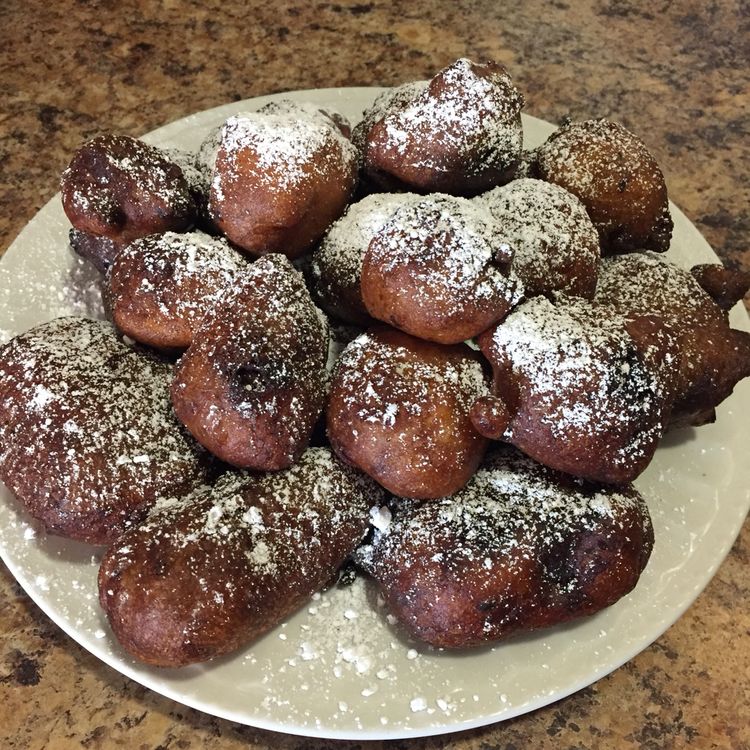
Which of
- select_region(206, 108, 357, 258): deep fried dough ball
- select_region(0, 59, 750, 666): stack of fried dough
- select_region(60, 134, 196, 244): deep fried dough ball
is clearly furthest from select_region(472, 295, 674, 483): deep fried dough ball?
select_region(60, 134, 196, 244): deep fried dough ball

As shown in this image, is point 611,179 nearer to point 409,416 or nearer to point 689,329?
point 689,329

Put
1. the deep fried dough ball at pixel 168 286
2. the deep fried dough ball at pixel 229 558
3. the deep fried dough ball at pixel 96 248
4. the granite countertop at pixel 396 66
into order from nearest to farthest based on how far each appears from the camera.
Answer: the deep fried dough ball at pixel 229 558 → the deep fried dough ball at pixel 168 286 → the deep fried dough ball at pixel 96 248 → the granite countertop at pixel 396 66

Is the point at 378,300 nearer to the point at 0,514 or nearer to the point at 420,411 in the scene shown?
the point at 420,411

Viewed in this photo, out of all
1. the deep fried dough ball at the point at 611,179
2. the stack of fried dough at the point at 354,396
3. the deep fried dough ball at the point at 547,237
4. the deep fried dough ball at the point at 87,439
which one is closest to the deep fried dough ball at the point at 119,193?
the stack of fried dough at the point at 354,396

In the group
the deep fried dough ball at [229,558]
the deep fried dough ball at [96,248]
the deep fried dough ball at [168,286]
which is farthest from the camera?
the deep fried dough ball at [96,248]

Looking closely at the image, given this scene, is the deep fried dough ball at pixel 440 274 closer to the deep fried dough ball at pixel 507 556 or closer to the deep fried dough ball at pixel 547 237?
the deep fried dough ball at pixel 547 237

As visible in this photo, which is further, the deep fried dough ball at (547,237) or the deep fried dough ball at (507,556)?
the deep fried dough ball at (547,237)

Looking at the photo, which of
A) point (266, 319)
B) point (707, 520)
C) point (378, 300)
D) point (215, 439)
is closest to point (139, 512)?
point (215, 439)
